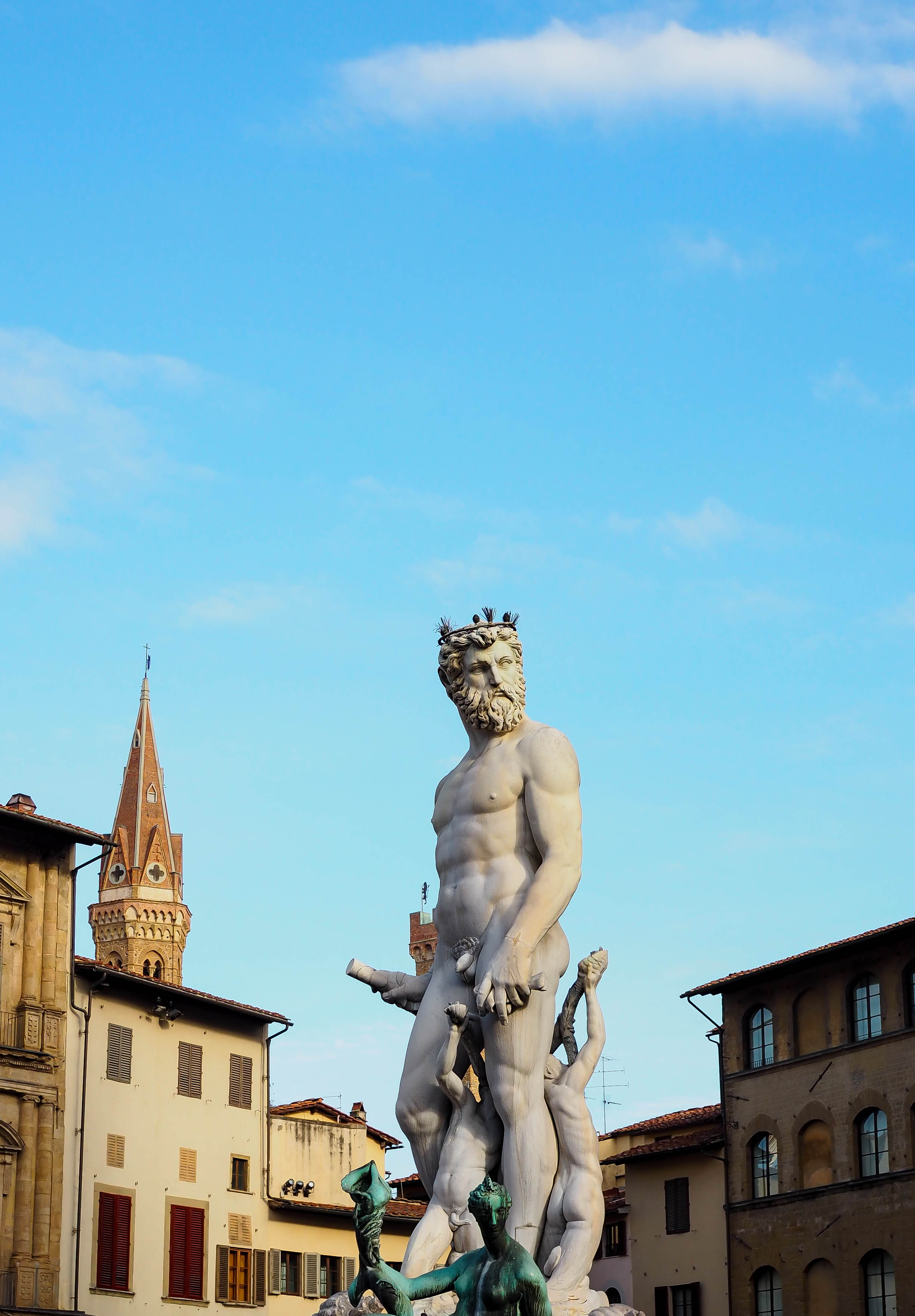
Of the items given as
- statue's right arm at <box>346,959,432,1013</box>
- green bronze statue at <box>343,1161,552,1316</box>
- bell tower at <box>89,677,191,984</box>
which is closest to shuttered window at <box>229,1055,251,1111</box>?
statue's right arm at <box>346,959,432,1013</box>

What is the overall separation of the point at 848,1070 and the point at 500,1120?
43749 mm

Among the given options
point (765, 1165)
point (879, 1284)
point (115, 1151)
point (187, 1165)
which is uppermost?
point (765, 1165)

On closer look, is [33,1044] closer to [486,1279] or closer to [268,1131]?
[268,1131]

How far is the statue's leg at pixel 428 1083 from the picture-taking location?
37.4 ft

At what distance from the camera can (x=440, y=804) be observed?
39.2ft

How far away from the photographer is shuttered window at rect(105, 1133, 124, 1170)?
4862 cm

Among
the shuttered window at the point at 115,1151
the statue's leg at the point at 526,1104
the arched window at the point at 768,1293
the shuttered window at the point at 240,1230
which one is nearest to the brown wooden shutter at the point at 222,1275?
the shuttered window at the point at 240,1230

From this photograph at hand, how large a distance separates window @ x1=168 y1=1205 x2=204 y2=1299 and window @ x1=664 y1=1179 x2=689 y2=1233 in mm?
14054

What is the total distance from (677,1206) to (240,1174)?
12.9 meters

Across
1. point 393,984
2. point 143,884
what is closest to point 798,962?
point 393,984

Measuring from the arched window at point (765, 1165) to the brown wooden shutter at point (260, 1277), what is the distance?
42.9ft

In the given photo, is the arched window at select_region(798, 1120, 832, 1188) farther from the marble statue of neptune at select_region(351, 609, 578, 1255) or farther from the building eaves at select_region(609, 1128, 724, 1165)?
the marble statue of neptune at select_region(351, 609, 578, 1255)

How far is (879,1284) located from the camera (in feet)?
167

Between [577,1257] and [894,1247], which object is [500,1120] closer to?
[577,1257]
